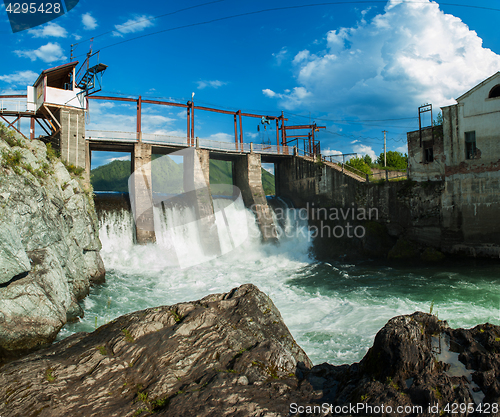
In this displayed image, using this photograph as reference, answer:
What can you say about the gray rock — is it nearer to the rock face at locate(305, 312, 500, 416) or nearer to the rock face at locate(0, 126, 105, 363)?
the rock face at locate(0, 126, 105, 363)

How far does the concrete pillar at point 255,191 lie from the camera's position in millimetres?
24812

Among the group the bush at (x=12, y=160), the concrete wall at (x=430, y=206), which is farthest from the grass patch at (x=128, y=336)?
the concrete wall at (x=430, y=206)

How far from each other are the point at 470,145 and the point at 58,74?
86.0 ft

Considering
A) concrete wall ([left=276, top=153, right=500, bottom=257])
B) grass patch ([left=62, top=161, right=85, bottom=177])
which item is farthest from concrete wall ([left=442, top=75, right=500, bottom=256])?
grass patch ([left=62, top=161, right=85, bottom=177])

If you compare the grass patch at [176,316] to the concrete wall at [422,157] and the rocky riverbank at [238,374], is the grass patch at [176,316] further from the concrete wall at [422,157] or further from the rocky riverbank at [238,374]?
the concrete wall at [422,157]

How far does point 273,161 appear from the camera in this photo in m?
30.3

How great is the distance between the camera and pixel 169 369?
4.64 m

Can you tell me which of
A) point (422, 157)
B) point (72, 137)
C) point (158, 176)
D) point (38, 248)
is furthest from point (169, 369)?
point (158, 176)

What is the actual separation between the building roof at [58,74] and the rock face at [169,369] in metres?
19.4

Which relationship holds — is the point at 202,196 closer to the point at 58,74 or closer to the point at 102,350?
A: the point at 58,74

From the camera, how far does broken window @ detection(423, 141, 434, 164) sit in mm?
20062

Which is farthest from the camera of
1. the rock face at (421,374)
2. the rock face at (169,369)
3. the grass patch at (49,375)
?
the grass patch at (49,375)

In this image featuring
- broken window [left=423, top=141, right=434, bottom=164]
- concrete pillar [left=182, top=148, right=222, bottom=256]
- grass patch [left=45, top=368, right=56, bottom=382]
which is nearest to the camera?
grass patch [left=45, top=368, right=56, bottom=382]

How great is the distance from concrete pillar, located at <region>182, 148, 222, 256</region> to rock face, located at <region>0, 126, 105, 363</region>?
8.23 meters
